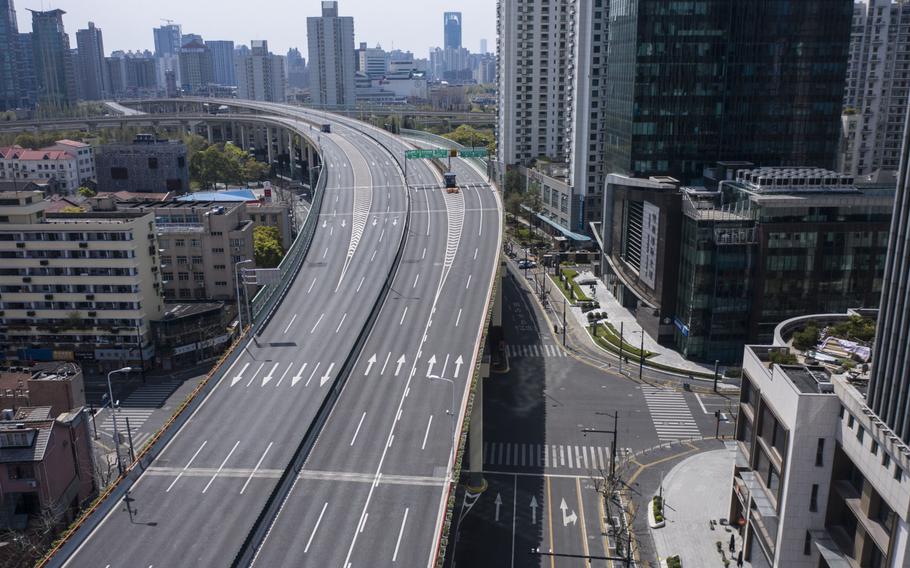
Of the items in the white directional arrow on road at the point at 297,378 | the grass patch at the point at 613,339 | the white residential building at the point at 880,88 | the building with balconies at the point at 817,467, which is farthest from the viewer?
the white residential building at the point at 880,88

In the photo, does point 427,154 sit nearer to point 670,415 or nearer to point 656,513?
point 670,415

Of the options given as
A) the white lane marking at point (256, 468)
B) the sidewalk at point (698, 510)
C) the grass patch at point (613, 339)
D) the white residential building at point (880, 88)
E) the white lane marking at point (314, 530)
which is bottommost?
the sidewalk at point (698, 510)

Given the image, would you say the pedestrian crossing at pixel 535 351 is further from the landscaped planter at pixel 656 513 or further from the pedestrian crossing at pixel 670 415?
the landscaped planter at pixel 656 513

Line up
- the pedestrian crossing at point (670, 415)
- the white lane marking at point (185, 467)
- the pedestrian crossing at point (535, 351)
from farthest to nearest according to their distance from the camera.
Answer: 1. the pedestrian crossing at point (535, 351)
2. the pedestrian crossing at point (670, 415)
3. the white lane marking at point (185, 467)

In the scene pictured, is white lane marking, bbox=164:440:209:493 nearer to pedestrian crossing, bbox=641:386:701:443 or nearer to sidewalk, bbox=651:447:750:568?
sidewalk, bbox=651:447:750:568

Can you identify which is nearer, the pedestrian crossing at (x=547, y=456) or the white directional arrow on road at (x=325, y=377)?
the white directional arrow on road at (x=325, y=377)

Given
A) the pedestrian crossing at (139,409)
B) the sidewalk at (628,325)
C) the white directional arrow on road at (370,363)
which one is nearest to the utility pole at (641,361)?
the sidewalk at (628,325)

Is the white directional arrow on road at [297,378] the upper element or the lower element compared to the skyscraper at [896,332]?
lower

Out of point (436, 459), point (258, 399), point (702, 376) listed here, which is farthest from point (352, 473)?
point (702, 376)
